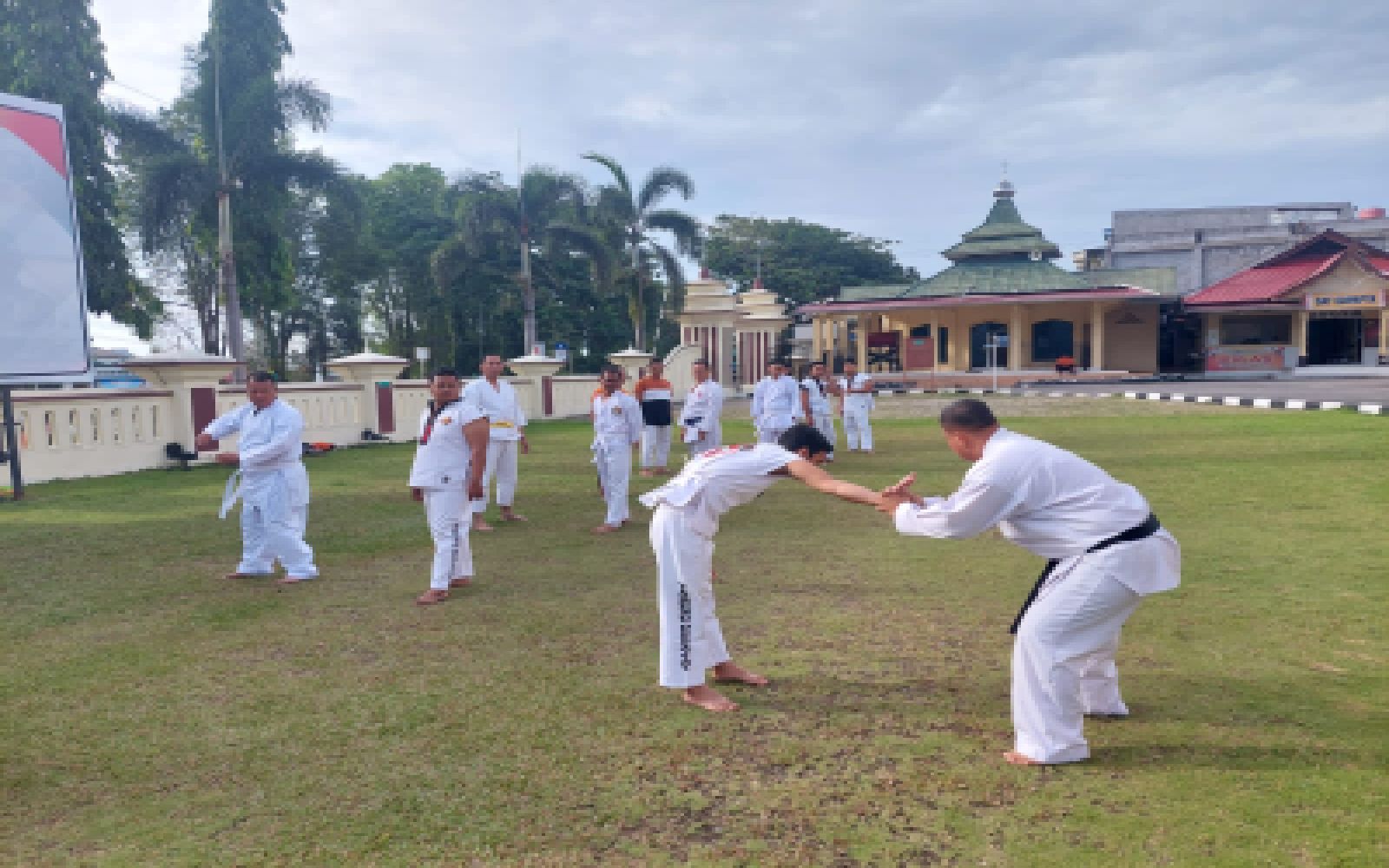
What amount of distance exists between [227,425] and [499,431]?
300 centimetres

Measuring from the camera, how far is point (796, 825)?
3.28 meters

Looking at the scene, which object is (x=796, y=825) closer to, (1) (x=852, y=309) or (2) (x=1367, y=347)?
(1) (x=852, y=309)

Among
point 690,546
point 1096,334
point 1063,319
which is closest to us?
point 690,546

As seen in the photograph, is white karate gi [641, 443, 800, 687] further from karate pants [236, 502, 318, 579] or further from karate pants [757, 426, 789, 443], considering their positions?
karate pants [757, 426, 789, 443]

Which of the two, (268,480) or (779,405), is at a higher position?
(779,405)

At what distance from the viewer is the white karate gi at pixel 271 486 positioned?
709 centimetres

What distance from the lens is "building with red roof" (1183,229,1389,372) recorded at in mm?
33469

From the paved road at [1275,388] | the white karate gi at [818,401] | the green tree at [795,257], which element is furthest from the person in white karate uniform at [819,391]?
the green tree at [795,257]

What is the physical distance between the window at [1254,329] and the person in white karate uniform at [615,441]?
3572 centimetres

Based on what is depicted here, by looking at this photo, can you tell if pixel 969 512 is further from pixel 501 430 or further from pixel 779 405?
pixel 779 405

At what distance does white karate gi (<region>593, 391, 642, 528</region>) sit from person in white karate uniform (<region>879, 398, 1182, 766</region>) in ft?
18.5

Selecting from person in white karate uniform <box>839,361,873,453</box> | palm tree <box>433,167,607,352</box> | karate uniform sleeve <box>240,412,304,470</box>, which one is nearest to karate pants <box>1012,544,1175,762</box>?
karate uniform sleeve <box>240,412,304,470</box>

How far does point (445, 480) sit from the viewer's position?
659cm

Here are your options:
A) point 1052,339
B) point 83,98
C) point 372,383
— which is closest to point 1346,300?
point 1052,339
